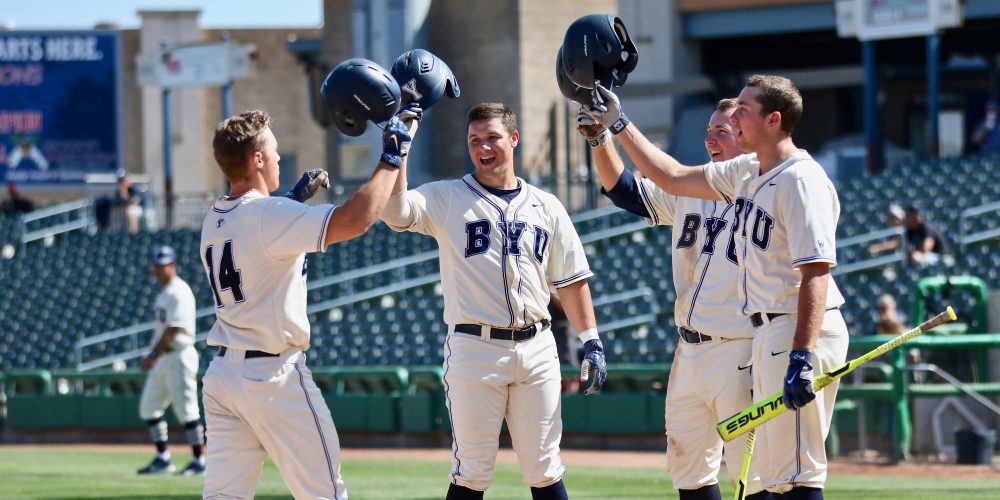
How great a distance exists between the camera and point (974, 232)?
18.7m

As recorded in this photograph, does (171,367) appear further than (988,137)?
No

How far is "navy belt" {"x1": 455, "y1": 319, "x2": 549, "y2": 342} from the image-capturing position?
663cm

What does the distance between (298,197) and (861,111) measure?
26715 mm

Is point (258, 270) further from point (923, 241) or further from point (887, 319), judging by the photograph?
point (923, 241)

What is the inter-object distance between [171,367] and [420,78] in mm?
7233

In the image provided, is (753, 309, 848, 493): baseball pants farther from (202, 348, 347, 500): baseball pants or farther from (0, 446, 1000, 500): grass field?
(0, 446, 1000, 500): grass field

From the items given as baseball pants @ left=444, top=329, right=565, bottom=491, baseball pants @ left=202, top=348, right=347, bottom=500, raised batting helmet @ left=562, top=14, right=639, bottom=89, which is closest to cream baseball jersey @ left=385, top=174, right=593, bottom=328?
baseball pants @ left=444, top=329, right=565, bottom=491

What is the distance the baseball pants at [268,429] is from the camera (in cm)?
579

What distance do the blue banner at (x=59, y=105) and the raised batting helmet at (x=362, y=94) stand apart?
122 ft

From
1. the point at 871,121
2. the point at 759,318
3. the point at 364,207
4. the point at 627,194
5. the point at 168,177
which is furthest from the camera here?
the point at 168,177

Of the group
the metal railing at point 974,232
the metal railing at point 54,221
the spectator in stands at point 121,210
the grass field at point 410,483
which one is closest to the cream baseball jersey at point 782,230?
the grass field at point 410,483

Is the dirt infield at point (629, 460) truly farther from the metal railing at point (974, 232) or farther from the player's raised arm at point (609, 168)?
the player's raised arm at point (609, 168)

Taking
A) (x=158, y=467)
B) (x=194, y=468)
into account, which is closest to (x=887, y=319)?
(x=194, y=468)

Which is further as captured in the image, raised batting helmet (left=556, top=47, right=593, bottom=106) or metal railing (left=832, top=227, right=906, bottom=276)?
metal railing (left=832, top=227, right=906, bottom=276)
